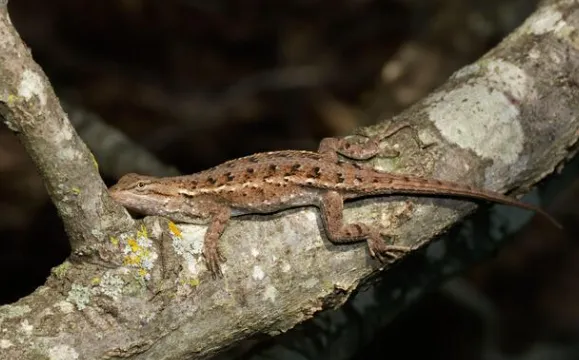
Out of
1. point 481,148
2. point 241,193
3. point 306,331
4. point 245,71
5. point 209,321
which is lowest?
point 209,321

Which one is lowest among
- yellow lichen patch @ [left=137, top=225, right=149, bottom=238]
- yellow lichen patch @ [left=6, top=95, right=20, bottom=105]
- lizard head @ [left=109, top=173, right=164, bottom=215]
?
yellow lichen patch @ [left=137, top=225, right=149, bottom=238]

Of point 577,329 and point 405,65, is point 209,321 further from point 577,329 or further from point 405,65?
point 577,329

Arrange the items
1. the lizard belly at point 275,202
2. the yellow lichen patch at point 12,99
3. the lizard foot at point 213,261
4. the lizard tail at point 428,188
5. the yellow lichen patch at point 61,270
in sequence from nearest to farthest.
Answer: the yellow lichen patch at point 12,99 < the yellow lichen patch at point 61,270 < the lizard foot at point 213,261 < the lizard tail at point 428,188 < the lizard belly at point 275,202

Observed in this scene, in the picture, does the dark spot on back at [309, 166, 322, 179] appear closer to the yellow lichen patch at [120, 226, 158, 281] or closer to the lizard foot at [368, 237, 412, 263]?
the lizard foot at [368, 237, 412, 263]

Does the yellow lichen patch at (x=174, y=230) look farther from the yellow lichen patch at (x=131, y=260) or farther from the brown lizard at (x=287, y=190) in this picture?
the yellow lichen patch at (x=131, y=260)

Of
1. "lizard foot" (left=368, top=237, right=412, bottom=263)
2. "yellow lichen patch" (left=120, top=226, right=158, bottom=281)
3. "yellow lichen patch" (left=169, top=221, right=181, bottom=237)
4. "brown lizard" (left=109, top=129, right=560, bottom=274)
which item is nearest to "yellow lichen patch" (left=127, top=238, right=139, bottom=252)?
"yellow lichen patch" (left=120, top=226, right=158, bottom=281)

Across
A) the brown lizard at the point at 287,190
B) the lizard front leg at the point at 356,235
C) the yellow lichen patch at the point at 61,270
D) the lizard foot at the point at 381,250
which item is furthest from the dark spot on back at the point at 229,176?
the yellow lichen patch at the point at 61,270

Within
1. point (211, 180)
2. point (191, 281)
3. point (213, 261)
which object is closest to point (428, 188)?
point (213, 261)

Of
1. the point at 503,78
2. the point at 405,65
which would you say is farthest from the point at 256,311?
the point at 405,65
